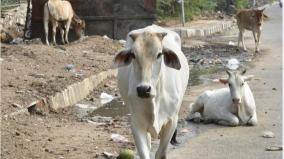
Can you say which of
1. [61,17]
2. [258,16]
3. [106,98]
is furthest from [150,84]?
[258,16]

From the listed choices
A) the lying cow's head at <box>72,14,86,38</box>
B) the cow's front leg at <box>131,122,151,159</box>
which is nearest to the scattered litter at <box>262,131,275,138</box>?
the cow's front leg at <box>131,122,151,159</box>

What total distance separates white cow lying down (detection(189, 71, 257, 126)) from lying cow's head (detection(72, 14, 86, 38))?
9191 mm

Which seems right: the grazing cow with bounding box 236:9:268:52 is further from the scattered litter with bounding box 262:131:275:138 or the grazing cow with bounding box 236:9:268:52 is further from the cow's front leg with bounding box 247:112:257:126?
the scattered litter with bounding box 262:131:275:138

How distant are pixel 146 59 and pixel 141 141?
31.6 inches

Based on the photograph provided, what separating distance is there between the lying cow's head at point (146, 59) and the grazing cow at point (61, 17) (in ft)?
37.8

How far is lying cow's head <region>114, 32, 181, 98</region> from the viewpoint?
16.9 feet

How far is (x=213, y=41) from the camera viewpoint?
21031 millimetres

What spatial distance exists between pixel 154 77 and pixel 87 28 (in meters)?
13.4

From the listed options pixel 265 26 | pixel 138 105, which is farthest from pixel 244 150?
pixel 265 26

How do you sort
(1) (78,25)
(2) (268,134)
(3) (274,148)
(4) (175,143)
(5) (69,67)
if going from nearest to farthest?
(3) (274,148) → (4) (175,143) → (2) (268,134) → (5) (69,67) → (1) (78,25)

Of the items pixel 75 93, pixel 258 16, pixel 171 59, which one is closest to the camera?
pixel 171 59

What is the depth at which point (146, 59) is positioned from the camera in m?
5.17

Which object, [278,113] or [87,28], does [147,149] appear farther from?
[87,28]

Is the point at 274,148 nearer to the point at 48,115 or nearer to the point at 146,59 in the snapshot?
the point at 146,59
